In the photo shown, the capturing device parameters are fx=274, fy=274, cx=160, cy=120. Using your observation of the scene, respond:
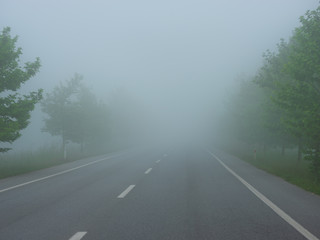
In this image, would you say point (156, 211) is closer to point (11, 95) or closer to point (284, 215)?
point (284, 215)

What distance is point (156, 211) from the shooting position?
5672 millimetres

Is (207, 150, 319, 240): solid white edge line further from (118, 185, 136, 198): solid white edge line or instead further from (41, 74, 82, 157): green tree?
(41, 74, 82, 157): green tree

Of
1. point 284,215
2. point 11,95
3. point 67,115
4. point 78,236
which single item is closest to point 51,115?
point 67,115

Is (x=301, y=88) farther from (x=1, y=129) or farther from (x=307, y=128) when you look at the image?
(x=1, y=129)

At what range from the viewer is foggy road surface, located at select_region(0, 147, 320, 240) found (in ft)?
14.1

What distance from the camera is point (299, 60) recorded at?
11.2 meters

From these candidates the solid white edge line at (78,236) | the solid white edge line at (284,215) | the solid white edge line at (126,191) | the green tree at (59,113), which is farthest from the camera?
the green tree at (59,113)

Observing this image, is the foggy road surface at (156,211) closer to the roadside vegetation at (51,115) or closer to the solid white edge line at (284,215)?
the solid white edge line at (284,215)

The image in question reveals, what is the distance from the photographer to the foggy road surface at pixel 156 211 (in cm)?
431

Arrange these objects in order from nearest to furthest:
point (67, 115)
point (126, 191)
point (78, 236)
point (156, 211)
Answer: point (78, 236), point (156, 211), point (126, 191), point (67, 115)

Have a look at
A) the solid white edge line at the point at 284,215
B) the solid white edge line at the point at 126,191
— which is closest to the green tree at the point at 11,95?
the solid white edge line at the point at 126,191

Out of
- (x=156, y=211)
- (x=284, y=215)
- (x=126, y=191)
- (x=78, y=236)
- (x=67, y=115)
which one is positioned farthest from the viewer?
(x=67, y=115)

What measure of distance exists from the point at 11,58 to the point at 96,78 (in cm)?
14820

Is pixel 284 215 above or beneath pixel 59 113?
beneath
